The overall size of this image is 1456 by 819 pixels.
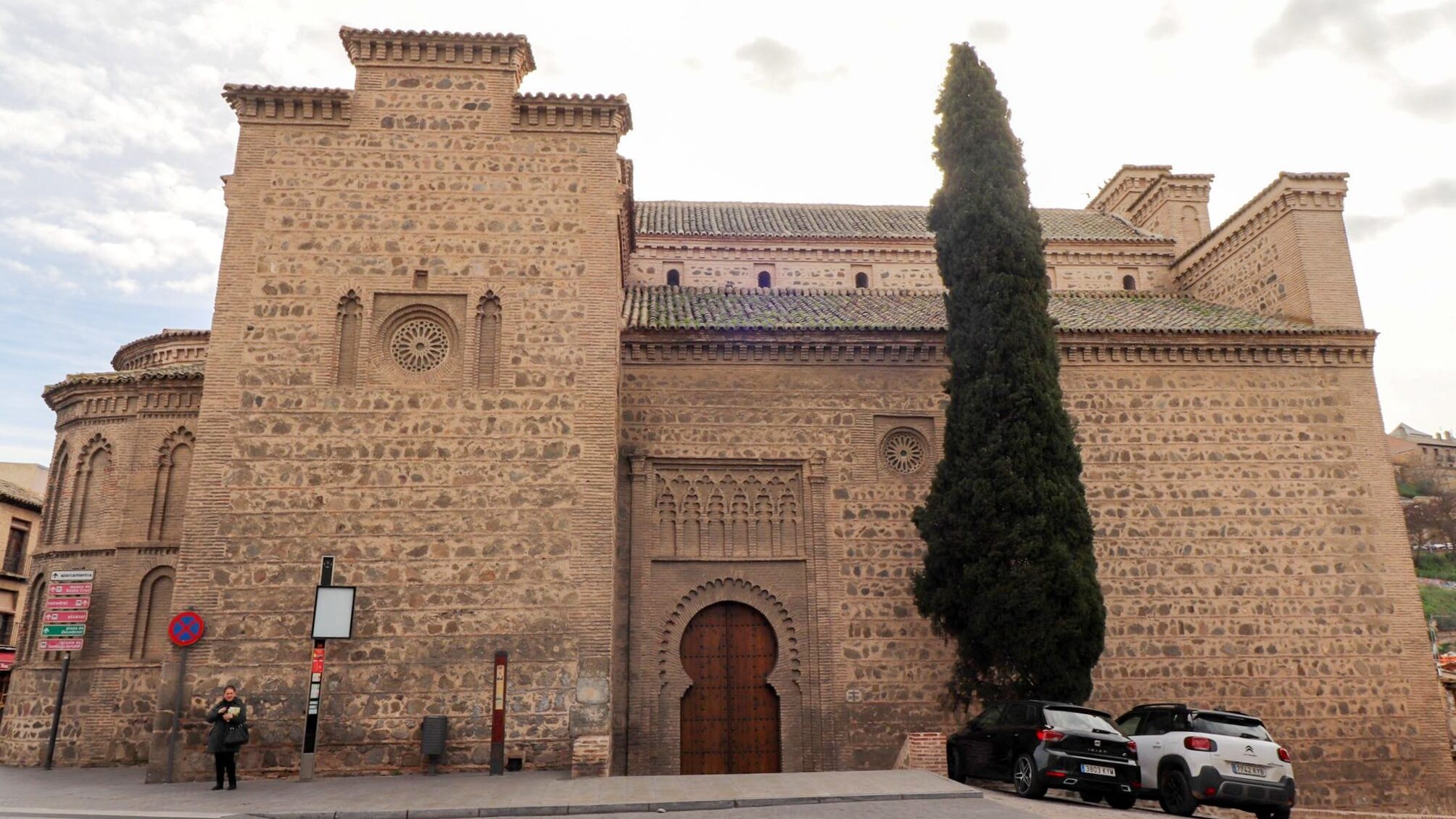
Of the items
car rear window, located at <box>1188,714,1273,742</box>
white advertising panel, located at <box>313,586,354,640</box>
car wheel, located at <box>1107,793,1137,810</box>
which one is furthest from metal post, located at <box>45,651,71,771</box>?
car rear window, located at <box>1188,714,1273,742</box>

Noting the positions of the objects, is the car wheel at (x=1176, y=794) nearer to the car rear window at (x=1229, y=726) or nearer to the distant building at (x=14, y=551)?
the car rear window at (x=1229, y=726)

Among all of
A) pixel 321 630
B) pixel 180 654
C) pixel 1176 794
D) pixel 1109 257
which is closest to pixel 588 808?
pixel 321 630

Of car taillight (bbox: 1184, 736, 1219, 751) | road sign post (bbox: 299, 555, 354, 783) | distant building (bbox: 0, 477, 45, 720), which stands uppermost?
distant building (bbox: 0, 477, 45, 720)

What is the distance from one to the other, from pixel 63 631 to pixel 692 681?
9470mm

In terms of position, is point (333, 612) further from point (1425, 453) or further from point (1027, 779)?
point (1425, 453)

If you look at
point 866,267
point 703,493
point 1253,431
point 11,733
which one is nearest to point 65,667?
point 11,733

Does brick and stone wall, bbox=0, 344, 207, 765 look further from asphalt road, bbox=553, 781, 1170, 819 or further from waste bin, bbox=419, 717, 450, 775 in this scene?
asphalt road, bbox=553, 781, 1170, 819

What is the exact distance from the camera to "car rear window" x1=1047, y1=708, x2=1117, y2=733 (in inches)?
373

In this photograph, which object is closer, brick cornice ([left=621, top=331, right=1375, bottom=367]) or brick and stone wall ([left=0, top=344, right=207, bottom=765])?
brick and stone wall ([left=0, top=344, right=207, bottom=765])

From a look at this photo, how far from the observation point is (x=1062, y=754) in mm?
9195

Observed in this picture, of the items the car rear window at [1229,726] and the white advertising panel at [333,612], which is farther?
the white advertising panel at [333,612]

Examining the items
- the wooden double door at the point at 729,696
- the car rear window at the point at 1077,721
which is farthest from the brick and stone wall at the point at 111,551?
the car rear window at the point at 1077,721

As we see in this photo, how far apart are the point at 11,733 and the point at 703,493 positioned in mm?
11059

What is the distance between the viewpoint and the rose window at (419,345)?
40.1ft
